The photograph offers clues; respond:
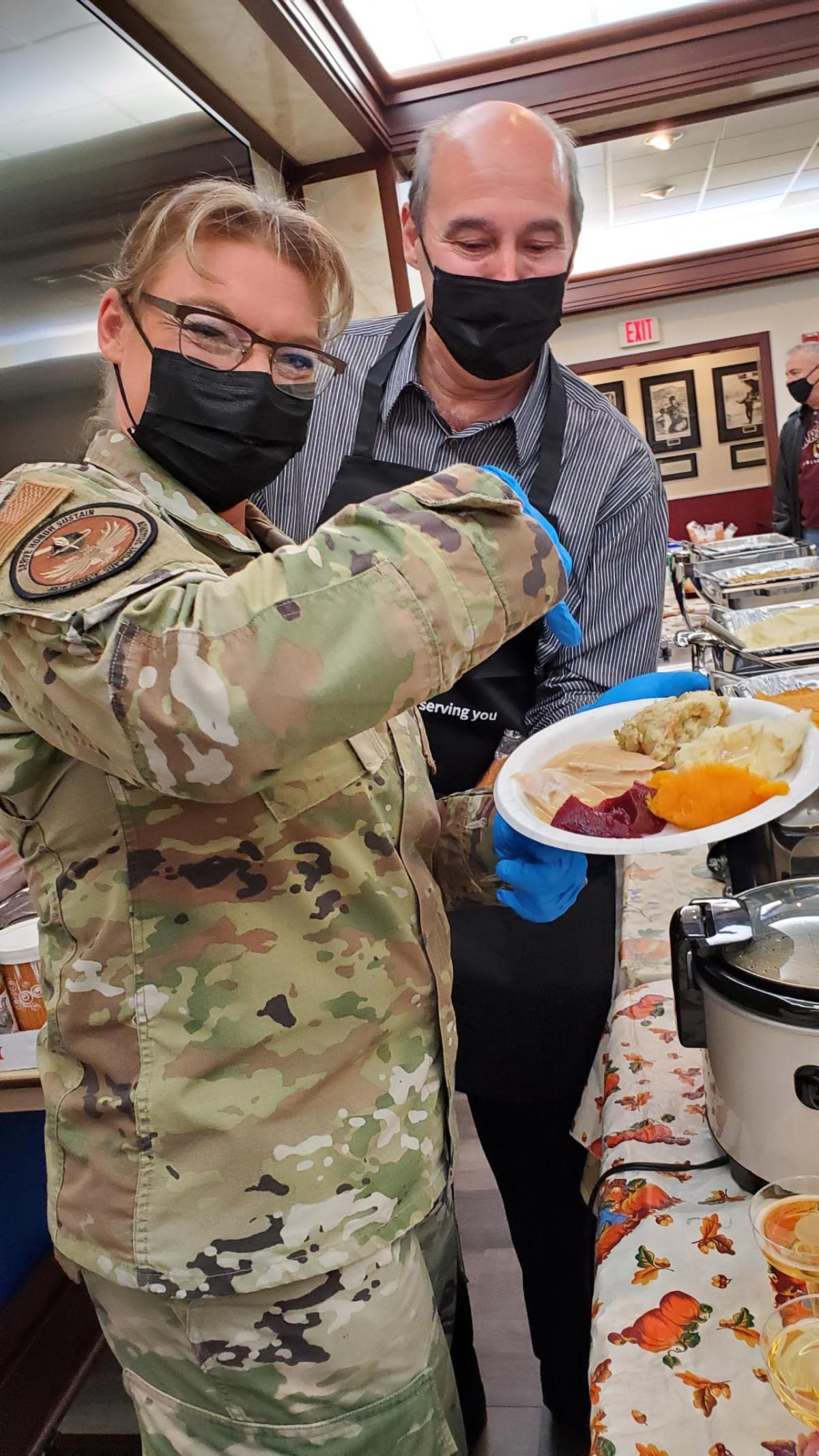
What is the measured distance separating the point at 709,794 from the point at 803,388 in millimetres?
6105

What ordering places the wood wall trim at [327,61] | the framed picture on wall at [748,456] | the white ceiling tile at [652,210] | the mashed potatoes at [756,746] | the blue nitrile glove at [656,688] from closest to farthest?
the mashed potatoes at [756,746] < the blue nitrile glove at [656,688] < the wood wall trim at [327,61] < the white ceiling tile at [652,210] < the framed picture on wall at [748,456]

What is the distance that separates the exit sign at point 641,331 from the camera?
33.9 feet

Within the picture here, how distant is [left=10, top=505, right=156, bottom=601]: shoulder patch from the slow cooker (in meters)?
0.58

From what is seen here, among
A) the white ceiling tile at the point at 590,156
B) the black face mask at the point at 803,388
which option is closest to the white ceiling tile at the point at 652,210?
the white ceiling tile at the point at 590,156

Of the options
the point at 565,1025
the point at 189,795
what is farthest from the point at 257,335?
the point at 565,1025

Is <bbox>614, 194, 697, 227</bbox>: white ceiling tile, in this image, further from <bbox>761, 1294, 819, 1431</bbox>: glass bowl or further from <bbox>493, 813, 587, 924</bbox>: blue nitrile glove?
<bbox>761, 1294, 819, 1431</bbox>: glass bowl

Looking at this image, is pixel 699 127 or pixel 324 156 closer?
pixel 324 156

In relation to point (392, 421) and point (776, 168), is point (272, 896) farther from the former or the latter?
point (776, 168)

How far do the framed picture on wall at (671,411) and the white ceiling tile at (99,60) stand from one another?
30.7 ft

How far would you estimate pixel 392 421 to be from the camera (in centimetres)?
185

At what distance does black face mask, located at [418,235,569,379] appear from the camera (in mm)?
1684

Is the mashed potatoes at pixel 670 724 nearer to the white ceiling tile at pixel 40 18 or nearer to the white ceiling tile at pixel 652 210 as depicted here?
the white ceiling tile at pixel 40 18

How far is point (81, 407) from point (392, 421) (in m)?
0.70

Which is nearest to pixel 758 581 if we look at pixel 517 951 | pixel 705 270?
pixel 517 951
